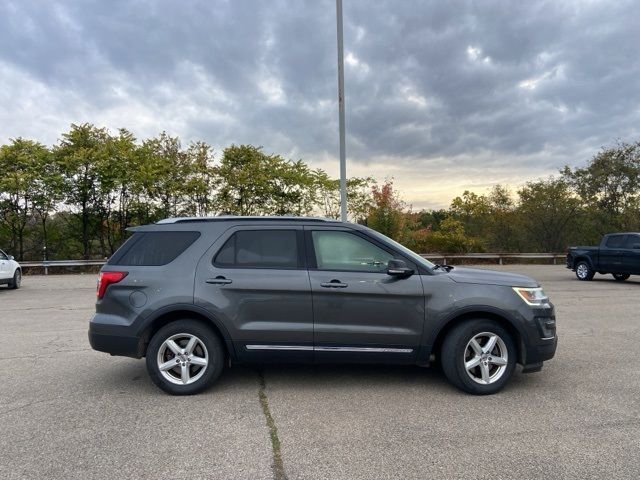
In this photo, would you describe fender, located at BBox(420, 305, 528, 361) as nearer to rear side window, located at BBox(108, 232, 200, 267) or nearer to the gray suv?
the gray suv

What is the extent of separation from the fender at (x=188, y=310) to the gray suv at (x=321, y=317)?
0.01 m

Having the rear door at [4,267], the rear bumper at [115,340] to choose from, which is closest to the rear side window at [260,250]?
the rear bumper at [115,340]

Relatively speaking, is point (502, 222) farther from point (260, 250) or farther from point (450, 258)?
point (260, 250)

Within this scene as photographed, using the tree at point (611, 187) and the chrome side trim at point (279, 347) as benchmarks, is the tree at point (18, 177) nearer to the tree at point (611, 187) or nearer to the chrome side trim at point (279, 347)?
the chrome side trim at point (279, 347)

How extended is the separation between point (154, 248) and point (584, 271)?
16.8m

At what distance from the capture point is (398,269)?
14.9ft

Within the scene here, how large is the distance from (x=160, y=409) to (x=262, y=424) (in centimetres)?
106

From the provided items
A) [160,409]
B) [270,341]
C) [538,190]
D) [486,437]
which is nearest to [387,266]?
[270,341]

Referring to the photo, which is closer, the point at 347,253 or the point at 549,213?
the point at 347,253

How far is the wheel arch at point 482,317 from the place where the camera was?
4.56m

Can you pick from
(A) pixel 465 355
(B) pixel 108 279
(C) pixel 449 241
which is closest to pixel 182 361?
(B) pixel 108 279

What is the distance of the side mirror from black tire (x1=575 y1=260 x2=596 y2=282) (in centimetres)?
1515

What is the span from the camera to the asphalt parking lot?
10.4ft

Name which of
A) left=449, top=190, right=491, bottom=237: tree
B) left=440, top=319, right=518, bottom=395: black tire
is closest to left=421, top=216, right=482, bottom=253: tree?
left=449, top=190, right=491, bottom=237: tree
